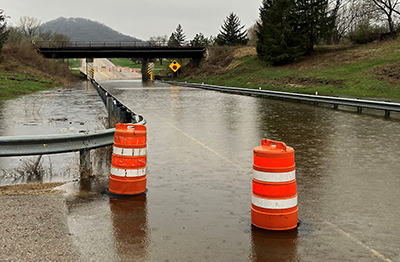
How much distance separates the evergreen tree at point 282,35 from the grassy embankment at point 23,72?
1056 inches

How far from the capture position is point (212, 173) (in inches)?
361

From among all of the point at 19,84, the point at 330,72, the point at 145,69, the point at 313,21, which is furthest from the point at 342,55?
the point at 145,69

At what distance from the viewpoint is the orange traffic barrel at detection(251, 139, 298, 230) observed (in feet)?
19.0

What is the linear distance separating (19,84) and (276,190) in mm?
41911

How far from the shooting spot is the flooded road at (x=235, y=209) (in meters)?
5.14

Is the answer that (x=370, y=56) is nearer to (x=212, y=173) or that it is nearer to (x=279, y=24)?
(x=279, y=24)

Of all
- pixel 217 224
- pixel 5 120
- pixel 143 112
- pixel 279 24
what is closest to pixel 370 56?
pixel 279 24

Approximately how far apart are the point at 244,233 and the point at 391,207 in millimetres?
2531

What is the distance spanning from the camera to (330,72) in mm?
45250

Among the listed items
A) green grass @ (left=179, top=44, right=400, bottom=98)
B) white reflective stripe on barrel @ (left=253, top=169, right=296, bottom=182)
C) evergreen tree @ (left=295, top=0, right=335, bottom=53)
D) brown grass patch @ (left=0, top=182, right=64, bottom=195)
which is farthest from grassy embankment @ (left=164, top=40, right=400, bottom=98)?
brown grass patch @ (left=0, top=182, right=64, bottom=195)

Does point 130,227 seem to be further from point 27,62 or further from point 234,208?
point 27,62

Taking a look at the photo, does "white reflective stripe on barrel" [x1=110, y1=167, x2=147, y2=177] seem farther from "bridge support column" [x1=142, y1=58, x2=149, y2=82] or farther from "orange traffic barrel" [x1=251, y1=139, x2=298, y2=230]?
"bridge support column" [x1=142, y1=58, x2=149, y2=82]

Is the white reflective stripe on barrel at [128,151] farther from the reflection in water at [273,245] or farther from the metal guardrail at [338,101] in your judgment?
the metal guardrail at [338,101]

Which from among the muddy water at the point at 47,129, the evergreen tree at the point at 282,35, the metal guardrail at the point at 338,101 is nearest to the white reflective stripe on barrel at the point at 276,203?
the muddy water at the point at 47,129
